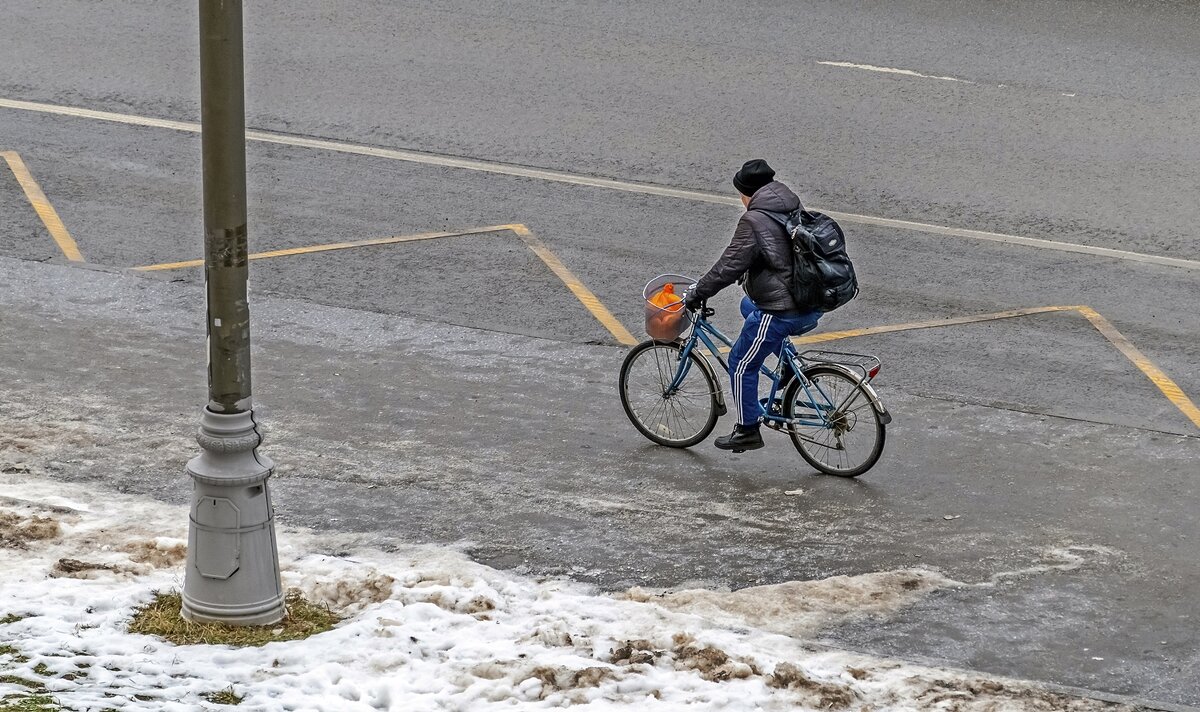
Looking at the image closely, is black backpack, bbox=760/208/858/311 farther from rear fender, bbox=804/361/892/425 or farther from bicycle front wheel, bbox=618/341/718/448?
bicycle front wheel, bbox=618/341/718/448

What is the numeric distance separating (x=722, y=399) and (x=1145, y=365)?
3.39 metres

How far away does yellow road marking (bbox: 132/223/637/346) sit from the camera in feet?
35.8

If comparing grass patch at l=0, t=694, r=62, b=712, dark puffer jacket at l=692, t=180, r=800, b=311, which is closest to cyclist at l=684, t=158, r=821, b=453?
dark puffer jacket at l=692, t=180, r=800, b=311

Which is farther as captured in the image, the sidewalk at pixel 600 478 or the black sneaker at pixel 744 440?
the black sneaker at pixel 744 440

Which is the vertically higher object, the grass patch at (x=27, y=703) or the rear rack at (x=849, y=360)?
the rear rack at (x=849, y=360)

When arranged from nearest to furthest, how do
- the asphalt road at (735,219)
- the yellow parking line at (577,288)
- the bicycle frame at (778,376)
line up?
the asphalt road at (735,219), the bicycle frame at (778,376), the yellow parking line at (577,288)

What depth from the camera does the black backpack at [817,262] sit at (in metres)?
8.28

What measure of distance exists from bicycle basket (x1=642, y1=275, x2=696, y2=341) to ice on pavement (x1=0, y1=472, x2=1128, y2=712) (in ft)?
6.86

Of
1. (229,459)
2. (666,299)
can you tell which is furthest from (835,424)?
(229,459)

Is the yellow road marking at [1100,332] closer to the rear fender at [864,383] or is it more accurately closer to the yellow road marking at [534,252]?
the yellow road marking at [534,252]

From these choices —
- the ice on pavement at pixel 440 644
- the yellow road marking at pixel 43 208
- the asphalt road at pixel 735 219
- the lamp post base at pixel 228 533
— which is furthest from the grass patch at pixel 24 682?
the yellow road marking at pixel 43 208

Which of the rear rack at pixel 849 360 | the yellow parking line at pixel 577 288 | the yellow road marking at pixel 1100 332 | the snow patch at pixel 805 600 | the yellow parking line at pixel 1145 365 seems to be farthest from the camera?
the yellow parking line at pixel 577 288

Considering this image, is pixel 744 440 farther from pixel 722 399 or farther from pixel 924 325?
pixel 924 325

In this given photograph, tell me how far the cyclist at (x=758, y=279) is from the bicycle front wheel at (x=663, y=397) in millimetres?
374
